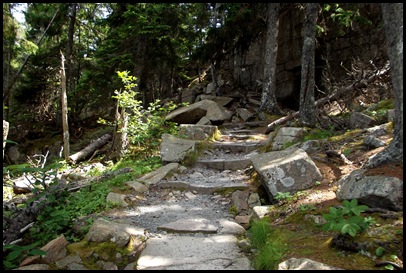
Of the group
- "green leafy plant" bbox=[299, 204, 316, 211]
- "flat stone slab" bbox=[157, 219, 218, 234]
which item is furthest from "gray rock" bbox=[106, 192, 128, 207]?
"green leafy plant" bbox=[299, 204, 316, 211]

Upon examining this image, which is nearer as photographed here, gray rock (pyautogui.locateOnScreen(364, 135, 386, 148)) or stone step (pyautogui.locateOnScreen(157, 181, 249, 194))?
gray rock (pyautogui.locateOnScreen(364, 135, 386, 148))

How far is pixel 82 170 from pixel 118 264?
621 centimetres

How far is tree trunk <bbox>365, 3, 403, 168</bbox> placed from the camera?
342cm

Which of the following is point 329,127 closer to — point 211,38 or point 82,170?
point 82,170

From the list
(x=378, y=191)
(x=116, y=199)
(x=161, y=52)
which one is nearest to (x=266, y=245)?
(x=378, y=191)

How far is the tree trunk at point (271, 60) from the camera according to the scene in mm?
12672

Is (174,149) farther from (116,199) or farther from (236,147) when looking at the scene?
(116,199)

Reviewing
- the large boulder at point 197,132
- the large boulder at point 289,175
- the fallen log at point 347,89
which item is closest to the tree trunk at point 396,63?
the large boulder at point 289,175

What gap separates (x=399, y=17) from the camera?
11.2 feet

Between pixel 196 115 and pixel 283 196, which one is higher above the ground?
pixel 196 115

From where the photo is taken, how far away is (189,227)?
159 inches

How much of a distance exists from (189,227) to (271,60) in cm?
1049

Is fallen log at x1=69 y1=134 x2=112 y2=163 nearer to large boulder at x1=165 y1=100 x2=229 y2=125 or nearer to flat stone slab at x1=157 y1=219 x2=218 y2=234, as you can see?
large boulder at x1=165 y1=100 x2=229 y2=125

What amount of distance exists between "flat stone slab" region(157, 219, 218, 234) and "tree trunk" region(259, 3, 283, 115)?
9.38 metres
